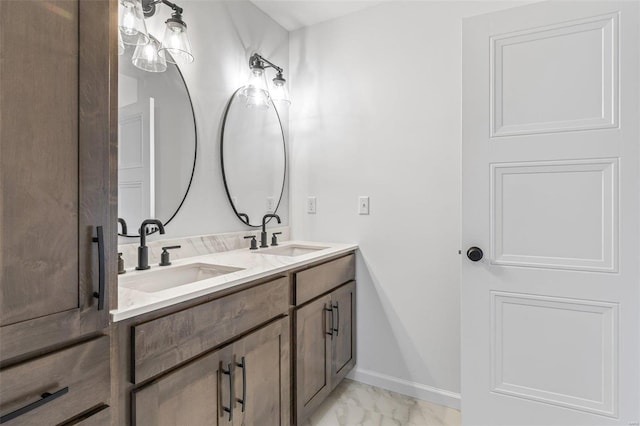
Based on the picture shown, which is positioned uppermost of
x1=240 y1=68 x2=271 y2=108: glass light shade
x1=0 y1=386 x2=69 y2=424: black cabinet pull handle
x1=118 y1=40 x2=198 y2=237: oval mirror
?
x1=240 y1=68 x2=271 y2=108: glass light shade

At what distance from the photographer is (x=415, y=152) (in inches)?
80.7

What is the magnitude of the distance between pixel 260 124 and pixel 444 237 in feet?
4.44

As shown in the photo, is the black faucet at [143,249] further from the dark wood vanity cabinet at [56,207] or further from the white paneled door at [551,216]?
the white paneled door at [551,216]

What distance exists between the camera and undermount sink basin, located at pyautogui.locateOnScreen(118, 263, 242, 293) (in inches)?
51.7

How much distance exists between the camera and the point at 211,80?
187cm

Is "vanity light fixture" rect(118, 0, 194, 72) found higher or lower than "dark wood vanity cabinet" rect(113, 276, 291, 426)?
higher

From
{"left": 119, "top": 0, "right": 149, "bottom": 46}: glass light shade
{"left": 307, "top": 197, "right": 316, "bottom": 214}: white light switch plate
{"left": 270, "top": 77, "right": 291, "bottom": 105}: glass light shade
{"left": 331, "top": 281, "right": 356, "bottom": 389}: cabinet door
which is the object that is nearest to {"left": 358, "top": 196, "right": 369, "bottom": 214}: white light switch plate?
{"left": 307, "top": 197, "right": 316, "bottom": 214}: white light switch plate

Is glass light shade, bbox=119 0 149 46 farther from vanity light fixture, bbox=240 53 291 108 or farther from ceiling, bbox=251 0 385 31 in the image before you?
ceiling, bbox=251 0 385 31

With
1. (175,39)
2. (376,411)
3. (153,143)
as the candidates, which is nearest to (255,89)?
(175,39)

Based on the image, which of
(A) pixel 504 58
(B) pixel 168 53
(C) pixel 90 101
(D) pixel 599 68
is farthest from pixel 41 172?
(D) pixel 599 68

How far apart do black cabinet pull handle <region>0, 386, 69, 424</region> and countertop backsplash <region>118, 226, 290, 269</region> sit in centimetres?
74

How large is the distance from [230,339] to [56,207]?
70cm

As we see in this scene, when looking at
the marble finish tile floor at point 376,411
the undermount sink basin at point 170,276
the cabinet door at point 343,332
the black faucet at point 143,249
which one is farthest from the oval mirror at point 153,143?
the marble finish tile floor at point 376,411

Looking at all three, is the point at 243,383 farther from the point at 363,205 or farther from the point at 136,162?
the point at 363,205
